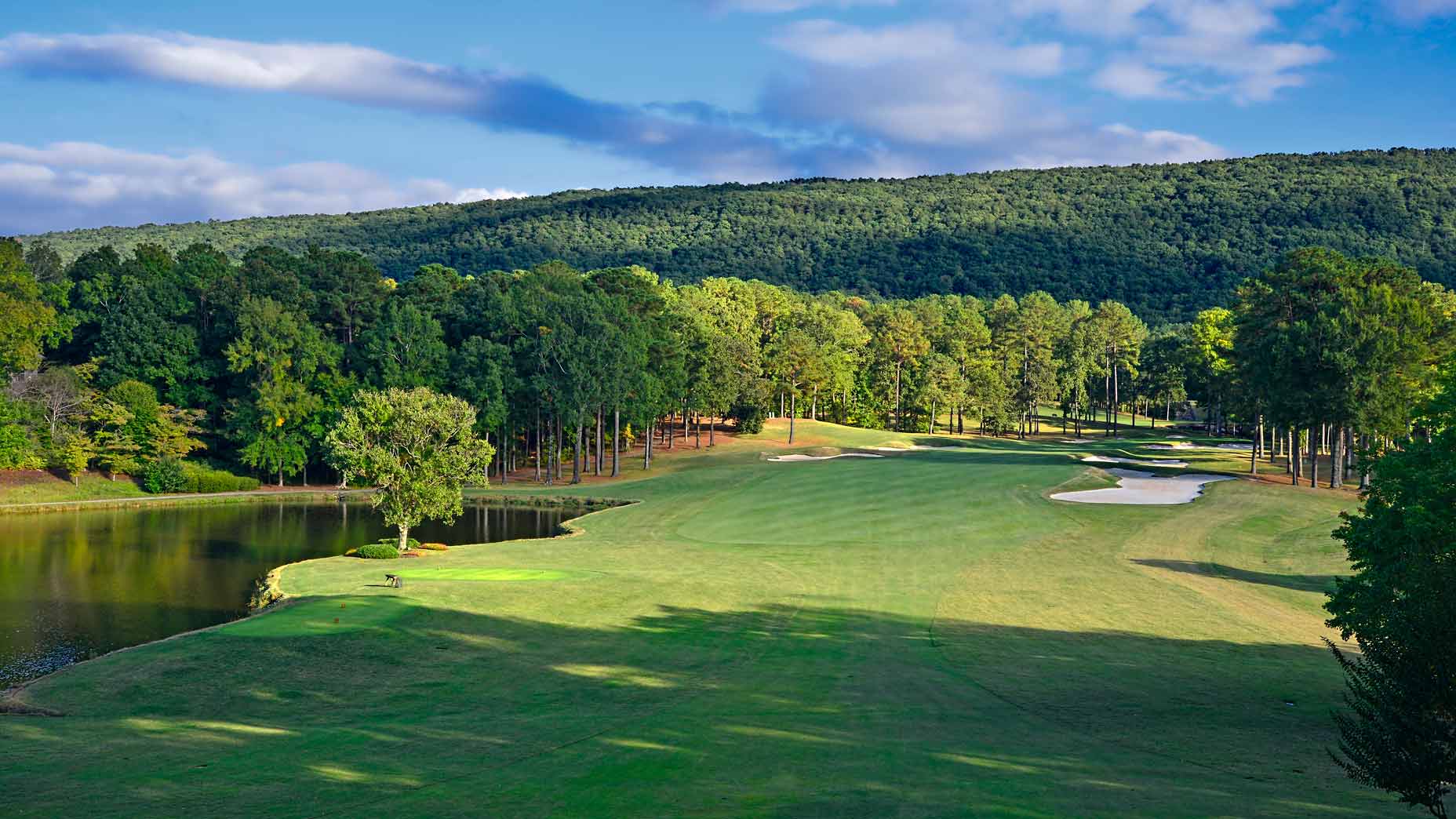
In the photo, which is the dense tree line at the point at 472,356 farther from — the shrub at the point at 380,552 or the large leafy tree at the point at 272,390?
the shrub at the point at 380,552

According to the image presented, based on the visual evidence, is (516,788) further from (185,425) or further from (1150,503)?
(185,425)

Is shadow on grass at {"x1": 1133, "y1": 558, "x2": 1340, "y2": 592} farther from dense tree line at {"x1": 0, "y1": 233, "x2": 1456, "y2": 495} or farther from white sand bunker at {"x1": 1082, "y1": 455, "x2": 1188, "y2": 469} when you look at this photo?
white sand bunker at {"x1": 1082, "y1": 455, "x2": 1188, "y2": 469}

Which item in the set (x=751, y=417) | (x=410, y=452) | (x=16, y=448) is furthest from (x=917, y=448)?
(x=16, y=448)

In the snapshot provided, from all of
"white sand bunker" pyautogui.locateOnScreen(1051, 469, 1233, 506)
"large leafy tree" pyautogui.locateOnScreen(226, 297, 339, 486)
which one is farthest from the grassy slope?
"large leafy tree" pyautogui.locateOnScreen(226, 297, 339, 486)

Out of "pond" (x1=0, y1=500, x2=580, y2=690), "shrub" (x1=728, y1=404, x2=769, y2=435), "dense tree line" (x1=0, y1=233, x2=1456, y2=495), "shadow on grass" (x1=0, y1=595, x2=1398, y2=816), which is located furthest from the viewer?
"shrub" (x1=728, y1=404, x2=769, y2=435)

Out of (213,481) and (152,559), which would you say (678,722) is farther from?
(213,481)

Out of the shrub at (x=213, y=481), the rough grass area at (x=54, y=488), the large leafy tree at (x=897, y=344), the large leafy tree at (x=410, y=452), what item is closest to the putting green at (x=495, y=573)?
the large leafy tree at (x=410, y=452)
